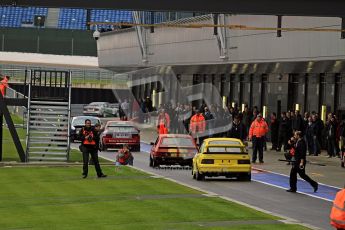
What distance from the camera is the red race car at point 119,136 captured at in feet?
155

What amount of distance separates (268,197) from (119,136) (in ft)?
67.7

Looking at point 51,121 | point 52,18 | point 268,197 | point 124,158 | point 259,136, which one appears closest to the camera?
point 268,197

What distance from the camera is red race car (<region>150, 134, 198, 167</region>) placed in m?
36.5

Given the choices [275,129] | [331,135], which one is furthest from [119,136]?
[331,135]

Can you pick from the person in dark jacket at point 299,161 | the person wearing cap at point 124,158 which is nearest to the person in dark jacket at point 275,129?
the person wearing cap at point 124,158

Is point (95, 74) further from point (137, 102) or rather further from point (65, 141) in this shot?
point (65, 141)

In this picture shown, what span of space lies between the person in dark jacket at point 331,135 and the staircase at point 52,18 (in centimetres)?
7316

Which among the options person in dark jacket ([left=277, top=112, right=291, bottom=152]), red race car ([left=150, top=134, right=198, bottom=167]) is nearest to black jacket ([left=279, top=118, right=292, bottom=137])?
person in dark jacket ([left=277, top=112, right=291, bottom=152])

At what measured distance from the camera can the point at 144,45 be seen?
69125 millimetres

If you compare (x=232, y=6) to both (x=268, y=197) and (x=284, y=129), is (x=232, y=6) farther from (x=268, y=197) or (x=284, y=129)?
(x=284, y=129)

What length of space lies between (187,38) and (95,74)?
41.6 metres

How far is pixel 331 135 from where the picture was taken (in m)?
43.4

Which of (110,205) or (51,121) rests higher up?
(51,121)

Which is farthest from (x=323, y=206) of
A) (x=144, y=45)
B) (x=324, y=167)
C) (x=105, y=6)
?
(x=144, y=45)
